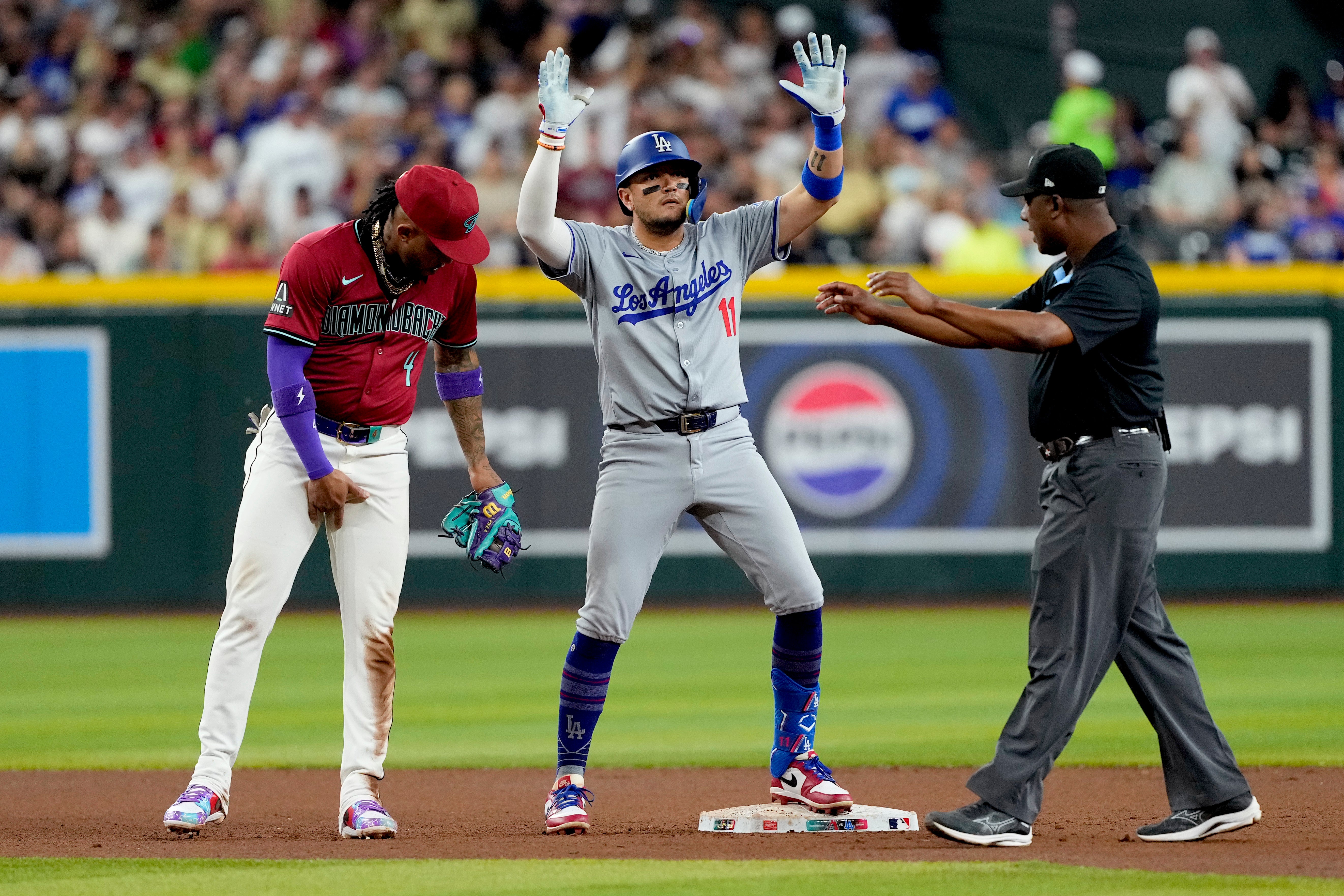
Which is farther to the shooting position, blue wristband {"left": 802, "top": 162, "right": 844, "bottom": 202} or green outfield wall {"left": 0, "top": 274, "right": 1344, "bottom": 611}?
green outfield wall {"left": 0, "top": 274, "right": 1344, "bottom": 611}

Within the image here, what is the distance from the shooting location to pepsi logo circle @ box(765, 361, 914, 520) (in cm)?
1317

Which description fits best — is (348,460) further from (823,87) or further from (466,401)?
(823,87)

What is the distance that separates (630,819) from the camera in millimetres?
6066

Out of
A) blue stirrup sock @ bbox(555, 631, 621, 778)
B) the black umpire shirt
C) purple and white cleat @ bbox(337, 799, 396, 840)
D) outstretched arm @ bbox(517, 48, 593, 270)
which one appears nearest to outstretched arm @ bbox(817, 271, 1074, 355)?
the black umpire shirt

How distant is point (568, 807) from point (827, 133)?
7.56 ft

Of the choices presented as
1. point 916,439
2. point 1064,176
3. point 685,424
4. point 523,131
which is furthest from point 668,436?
point 523,131

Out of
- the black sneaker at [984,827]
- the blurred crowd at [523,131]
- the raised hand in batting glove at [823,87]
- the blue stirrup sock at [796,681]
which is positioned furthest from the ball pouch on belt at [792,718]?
the blurred crowd at [523,131]

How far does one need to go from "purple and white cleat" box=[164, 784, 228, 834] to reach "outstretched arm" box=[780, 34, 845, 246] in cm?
258

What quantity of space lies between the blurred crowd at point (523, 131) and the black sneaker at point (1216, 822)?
8.49 metres

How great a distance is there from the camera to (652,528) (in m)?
5.69

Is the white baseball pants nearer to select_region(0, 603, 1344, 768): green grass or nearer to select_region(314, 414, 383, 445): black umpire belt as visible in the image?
select_region(314, 414, 383, 445): black umpire belt

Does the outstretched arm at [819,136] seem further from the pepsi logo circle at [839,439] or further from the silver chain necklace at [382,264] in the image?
the pepsi logo circle at [839,439]

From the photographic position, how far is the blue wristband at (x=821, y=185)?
5.80 metres

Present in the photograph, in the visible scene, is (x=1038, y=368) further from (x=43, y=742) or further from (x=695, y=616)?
(x=695, y=616)
